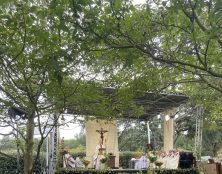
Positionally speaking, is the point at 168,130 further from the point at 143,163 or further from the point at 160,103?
the point at 143,163

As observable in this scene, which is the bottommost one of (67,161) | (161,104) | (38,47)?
(67,161)

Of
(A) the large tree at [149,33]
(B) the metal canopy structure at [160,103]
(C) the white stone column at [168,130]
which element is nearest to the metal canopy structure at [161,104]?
(B) the metal canopy structure at [160,103]

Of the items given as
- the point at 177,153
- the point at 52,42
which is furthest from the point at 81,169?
the point at 52,42

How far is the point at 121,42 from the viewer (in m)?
3.46

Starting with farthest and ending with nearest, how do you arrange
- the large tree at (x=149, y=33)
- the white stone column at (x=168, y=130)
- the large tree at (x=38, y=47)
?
the white stone column at (x=168, y=130) < the large tree at (x=149, y=33) < the large tree at (x=38, y=47)

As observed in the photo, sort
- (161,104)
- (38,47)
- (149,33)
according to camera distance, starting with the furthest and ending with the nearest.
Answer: (161,104) → (149,33) → (38,47)

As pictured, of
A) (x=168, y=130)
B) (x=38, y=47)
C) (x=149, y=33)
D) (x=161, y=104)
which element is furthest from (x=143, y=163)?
(x=38, y=47)

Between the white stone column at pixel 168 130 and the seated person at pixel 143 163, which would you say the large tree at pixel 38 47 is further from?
the white stone column at pixel 168 130

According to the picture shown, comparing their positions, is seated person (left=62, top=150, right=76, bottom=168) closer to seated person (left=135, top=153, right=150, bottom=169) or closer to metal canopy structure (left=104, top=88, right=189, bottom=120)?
seated person (left=135, top=153, right=150, bottom=169)

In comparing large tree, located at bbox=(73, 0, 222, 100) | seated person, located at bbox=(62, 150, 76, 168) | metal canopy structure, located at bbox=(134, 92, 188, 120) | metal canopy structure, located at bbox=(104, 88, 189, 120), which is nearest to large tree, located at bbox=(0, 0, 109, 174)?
large tree, located at bbox=(73, 0, 222, 100)

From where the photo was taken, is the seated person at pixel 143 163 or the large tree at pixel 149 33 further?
the seated person at pixel 143 163

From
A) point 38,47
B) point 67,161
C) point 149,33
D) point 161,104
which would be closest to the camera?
point 38,47

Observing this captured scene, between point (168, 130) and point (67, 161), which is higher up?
point (168, 130)

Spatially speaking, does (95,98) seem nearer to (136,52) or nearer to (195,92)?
(136,52)
